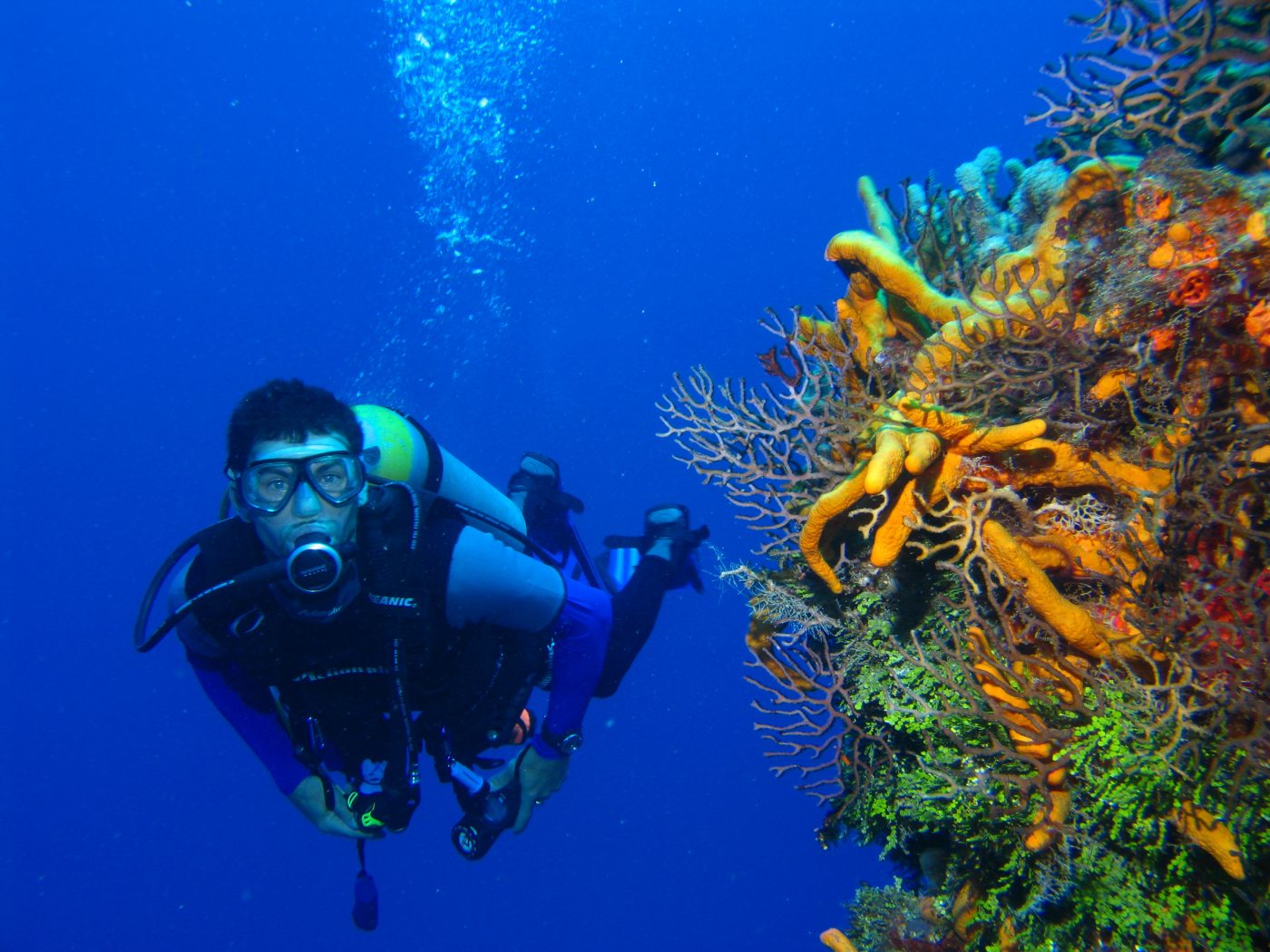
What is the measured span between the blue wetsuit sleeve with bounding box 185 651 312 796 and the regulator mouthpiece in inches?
57.9

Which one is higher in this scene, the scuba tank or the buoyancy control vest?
the scuba tank

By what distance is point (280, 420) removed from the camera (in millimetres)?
3689

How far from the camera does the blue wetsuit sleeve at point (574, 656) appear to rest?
454 centimetres

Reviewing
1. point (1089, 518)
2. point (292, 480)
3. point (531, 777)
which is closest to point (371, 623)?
point (292, 480)

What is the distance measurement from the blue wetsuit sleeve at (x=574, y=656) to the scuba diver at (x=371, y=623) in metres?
0.01

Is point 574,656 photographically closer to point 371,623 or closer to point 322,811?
point 371,623

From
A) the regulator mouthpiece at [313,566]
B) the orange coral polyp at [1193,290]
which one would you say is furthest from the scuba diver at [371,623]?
the orange coral polyp at [1193,290]

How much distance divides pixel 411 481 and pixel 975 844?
3.77 m

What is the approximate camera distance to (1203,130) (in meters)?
2.10

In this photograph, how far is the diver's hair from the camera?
144 inches

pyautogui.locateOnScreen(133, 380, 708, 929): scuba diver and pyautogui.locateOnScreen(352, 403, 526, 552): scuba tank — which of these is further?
pyautogui.locateOnScreen(352, 403, 526, 552): scuba tank

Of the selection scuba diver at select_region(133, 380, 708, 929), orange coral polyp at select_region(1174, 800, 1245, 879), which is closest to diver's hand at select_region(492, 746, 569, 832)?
scuba diver at select_region(133, 380, 708, 929)

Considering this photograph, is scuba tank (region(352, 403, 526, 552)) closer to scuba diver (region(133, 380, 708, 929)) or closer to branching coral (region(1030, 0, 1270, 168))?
scuba diver (region(133, 380, 708, 929))

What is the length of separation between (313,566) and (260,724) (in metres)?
1.90
